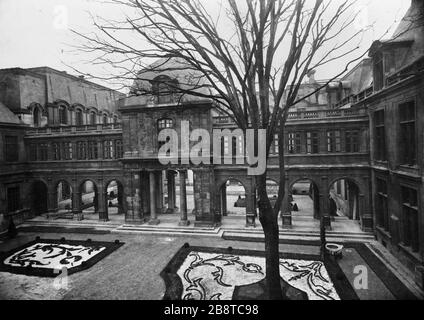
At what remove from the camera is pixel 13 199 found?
26.7 metres

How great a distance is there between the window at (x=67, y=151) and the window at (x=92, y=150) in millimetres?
2273

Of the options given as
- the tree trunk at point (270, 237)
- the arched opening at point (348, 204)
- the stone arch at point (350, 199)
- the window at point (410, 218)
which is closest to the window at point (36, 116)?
the tree trunk at point (270, 237)

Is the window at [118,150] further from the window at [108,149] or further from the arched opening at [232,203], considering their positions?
the arched opening at [232,203]

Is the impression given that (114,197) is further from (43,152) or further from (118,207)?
(43,152)

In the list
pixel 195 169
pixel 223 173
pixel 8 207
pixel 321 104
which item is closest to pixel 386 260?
pixel 223 173

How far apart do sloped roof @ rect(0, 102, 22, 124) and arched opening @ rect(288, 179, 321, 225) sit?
2772cm

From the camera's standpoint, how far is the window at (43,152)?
28.1m

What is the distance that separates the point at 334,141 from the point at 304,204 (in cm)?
1109

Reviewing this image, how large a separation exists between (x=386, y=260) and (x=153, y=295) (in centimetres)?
1334

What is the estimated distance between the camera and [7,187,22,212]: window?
26.2 metres

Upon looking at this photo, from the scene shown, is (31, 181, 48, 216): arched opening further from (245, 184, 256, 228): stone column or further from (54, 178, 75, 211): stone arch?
(245, 184, 256, 228): stone column
